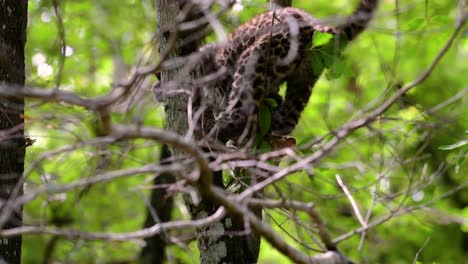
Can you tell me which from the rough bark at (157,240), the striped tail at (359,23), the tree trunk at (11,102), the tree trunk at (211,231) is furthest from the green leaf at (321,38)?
the rough bark at (157,240)

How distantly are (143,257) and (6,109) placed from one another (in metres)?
5.08

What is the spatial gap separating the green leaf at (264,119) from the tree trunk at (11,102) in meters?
1.57

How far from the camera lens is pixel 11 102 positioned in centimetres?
446

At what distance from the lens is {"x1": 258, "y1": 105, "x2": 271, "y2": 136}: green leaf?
15.1ft

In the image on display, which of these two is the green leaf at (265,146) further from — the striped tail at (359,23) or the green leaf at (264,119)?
the striped tail at (359,23)

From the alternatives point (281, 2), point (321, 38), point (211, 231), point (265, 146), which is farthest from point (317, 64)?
point (211, 231)

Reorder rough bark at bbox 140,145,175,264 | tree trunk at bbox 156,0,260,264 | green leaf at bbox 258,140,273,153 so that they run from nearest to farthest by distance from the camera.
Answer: tree trunk at bbox 156,0,260,264 < green leaf at bbox 258,140,273,153 < rough bark at bbox 140,145,175,264

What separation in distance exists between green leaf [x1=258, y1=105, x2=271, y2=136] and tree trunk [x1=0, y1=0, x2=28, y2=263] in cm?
157

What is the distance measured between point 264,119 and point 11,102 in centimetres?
168

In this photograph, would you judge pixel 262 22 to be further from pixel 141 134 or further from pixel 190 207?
pixel 141 134

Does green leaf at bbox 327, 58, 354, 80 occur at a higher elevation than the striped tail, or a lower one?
lower

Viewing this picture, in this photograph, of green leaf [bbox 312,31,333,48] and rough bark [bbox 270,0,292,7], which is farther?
rough bark [bbox 270,0,292,7]

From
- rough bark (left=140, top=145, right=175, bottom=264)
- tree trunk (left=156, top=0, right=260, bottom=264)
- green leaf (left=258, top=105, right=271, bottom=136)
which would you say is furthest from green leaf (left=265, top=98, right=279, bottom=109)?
rough bark (left=140, top=145, right=175, bottom=264)

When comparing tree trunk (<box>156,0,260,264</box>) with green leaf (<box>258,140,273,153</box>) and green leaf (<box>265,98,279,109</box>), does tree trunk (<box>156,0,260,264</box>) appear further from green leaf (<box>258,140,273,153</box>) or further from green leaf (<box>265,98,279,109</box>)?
green leaf (<box>265,98,279,109</box>)
